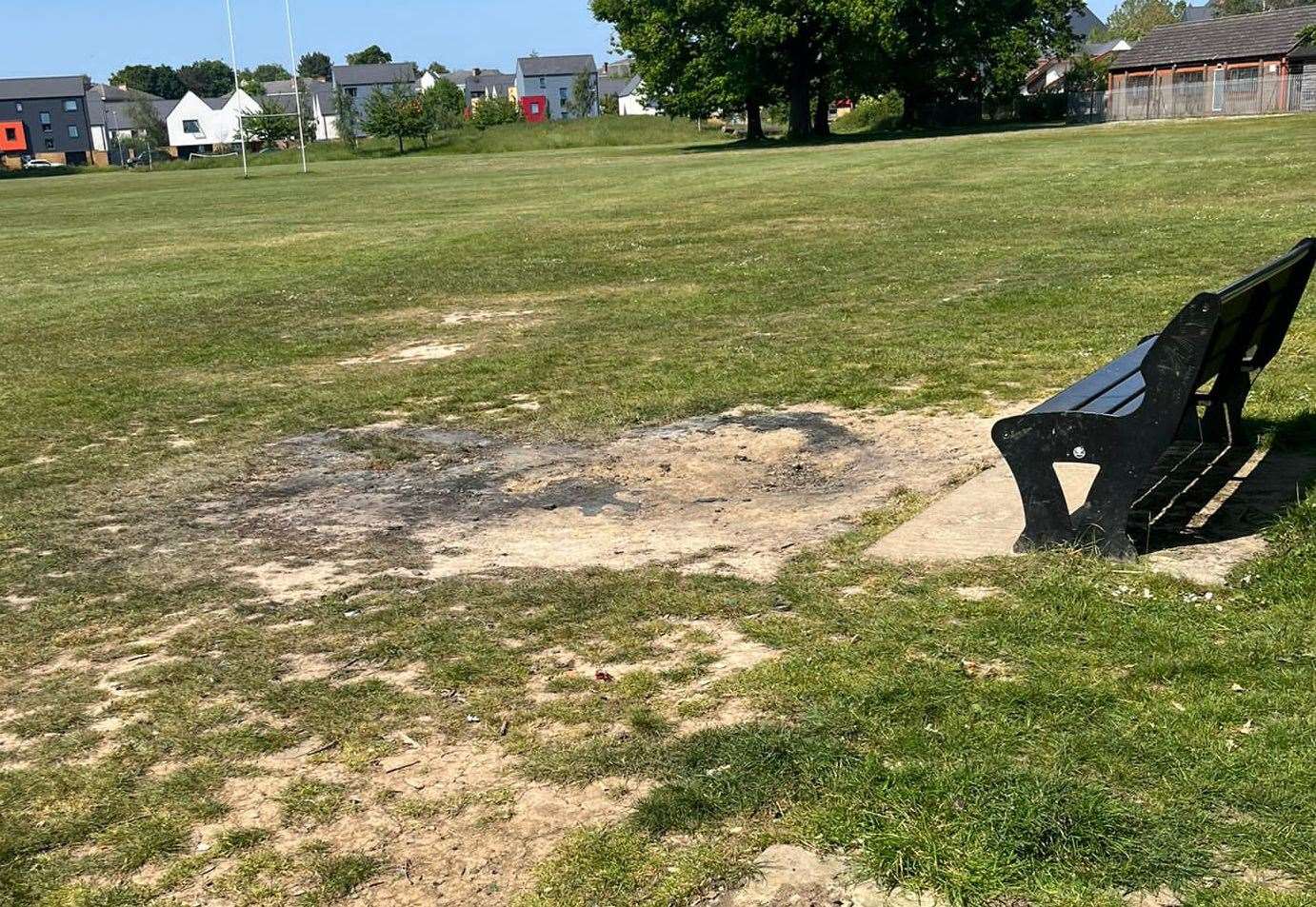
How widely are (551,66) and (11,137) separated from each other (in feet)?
195

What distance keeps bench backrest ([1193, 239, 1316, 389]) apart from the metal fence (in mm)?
54945

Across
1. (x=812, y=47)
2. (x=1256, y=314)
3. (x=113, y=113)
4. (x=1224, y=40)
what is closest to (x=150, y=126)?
(x=113, y=113)

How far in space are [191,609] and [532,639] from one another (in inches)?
62.8

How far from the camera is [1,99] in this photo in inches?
5197

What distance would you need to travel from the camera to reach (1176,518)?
5629 millimetres

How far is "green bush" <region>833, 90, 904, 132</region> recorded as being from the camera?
6938 centimetres

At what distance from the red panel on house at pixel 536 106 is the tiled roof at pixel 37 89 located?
155ft

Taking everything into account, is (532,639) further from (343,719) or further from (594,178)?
(594,178)

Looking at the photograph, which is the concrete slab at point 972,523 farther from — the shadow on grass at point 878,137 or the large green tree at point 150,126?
the large green tree at point 150,126

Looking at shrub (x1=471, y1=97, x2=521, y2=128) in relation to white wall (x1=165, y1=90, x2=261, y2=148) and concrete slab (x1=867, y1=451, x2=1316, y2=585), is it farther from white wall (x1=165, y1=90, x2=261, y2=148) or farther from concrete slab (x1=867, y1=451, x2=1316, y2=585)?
concrete slab (x1=867, y1=451, x2=1316, y2=585)

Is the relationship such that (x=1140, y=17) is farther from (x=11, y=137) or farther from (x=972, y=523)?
(x=972, y=523)

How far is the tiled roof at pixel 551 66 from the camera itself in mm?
151875

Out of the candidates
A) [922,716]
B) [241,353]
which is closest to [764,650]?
[922,716]

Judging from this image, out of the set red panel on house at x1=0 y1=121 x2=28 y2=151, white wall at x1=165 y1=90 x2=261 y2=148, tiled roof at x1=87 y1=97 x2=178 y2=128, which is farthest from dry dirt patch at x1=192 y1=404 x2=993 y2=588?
tiled roof at x1=87 y1=97 x2=178 y2=128
